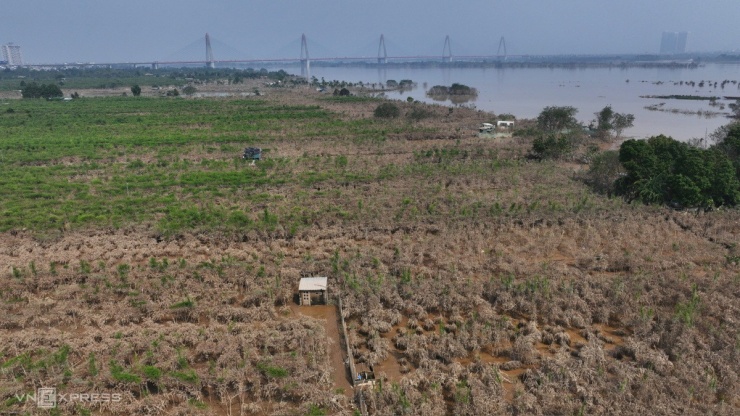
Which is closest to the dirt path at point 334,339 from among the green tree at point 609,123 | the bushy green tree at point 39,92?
the green tree at point 609,123

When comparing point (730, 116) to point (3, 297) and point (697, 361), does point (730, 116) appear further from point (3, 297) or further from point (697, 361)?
point (3, 297)

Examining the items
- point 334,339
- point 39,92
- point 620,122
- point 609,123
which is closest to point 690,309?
point 334,339

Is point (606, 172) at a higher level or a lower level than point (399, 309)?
higher

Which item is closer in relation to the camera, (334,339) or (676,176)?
(334,339)

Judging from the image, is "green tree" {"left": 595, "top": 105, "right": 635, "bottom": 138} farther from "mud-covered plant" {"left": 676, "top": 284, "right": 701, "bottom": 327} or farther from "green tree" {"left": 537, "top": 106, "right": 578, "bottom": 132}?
"mud-covered plant" {"left": 676, "top": 284, "right": 701, "bottom": 327}

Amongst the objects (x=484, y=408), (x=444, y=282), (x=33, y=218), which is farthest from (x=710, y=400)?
(x=33, y=218)

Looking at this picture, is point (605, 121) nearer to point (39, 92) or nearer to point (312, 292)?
point (312, 292)

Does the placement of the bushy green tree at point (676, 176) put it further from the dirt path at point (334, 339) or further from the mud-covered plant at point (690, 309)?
the dirt path at point (334, 339)

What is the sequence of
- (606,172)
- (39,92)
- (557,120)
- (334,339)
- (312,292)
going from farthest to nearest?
(39,92) < (557,120) < (606,172) < (312,292) < (334,339)
